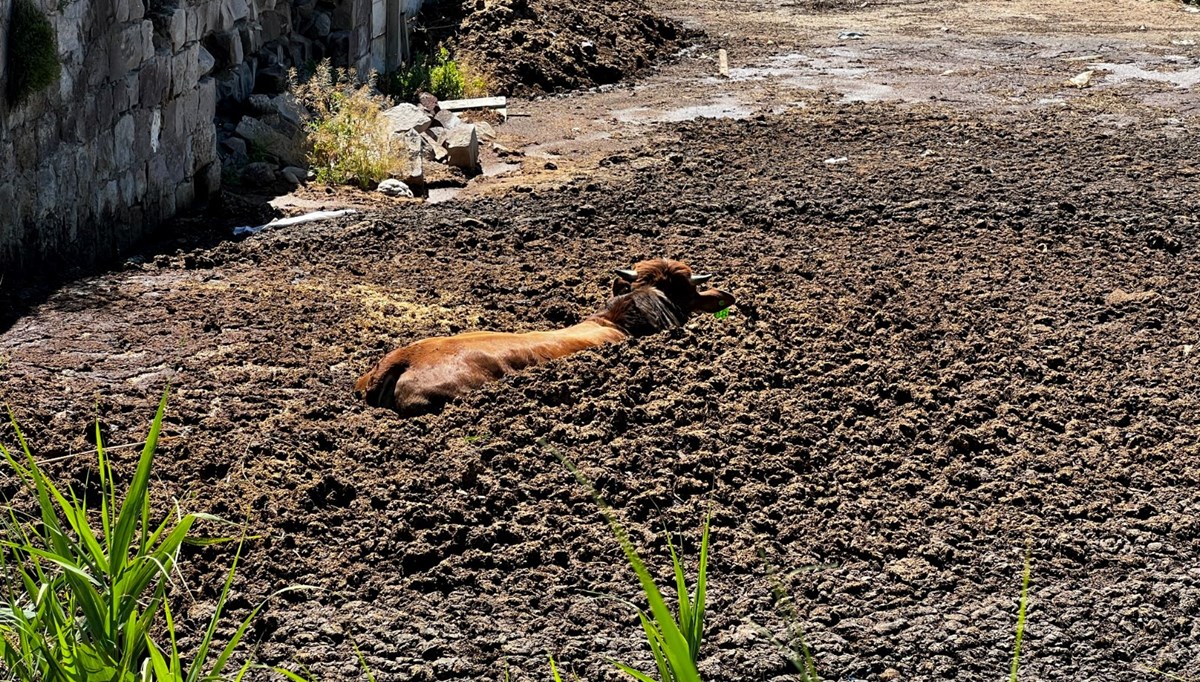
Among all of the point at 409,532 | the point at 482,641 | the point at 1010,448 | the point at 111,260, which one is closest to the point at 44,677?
the point at 482,641

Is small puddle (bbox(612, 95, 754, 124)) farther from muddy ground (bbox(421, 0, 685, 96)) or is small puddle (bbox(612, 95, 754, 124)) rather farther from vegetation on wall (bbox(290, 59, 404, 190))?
vegetation on wall (bbox(290, 59, 404, 190))

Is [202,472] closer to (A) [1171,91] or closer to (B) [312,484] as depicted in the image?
(B) [312,484]

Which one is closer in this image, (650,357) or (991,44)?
(650,357)

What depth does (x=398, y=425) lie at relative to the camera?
600 centimetres

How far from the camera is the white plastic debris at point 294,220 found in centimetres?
967

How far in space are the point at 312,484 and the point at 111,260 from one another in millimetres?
4165

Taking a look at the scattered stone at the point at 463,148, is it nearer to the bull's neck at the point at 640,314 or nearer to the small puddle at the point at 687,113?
the small puddle at the point at 687,113

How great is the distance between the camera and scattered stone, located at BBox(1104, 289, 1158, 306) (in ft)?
25.5

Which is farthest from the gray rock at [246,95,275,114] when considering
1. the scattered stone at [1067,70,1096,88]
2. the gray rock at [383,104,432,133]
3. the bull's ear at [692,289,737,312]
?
the scattered stone at [1067,70,1096,88]

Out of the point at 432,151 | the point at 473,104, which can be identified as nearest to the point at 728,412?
the point at 432,151

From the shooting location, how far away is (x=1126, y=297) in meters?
7.84

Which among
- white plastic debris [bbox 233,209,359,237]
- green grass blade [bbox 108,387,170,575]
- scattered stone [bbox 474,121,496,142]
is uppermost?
green grass blade [bbox 108,387,170,575]

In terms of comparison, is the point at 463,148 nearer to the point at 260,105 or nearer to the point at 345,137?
the point at 345,137

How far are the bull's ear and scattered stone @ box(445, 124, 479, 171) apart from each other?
4993mm
